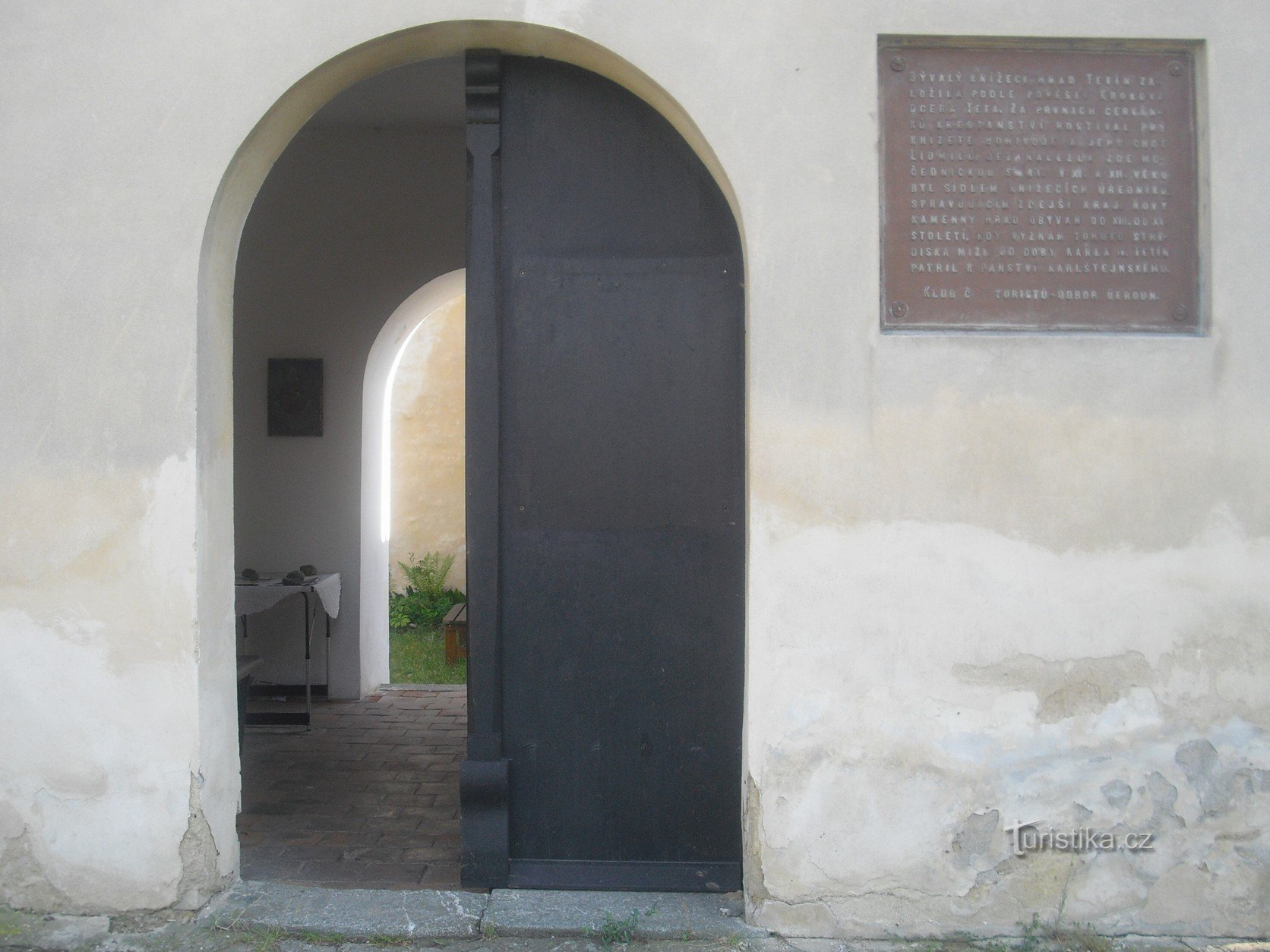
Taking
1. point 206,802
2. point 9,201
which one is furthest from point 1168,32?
point 206,802

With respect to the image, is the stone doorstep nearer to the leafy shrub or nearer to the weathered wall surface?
the weathered wall surface

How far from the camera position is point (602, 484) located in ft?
11.6

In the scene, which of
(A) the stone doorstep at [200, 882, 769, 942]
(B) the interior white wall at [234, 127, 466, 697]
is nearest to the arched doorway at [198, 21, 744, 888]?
(A) the stone doorstep at [200, 882, 769, 942]

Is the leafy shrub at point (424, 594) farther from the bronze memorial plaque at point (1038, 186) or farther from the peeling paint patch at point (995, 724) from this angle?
the bronze memorial plaque at point (1038, 186)

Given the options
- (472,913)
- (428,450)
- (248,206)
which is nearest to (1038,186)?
(248,206)

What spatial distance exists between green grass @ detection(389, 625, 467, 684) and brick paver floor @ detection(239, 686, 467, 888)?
0.84 meters

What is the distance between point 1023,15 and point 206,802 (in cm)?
377

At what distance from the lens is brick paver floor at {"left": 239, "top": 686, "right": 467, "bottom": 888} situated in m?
3.73

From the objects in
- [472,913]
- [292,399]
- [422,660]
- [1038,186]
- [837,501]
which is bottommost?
[422,660]

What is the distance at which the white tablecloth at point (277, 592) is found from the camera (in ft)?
18.7

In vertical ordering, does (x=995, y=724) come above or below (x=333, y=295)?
below

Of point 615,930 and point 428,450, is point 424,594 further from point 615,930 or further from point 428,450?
point 615,930

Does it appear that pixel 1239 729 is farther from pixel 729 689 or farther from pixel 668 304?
pixel 668 304

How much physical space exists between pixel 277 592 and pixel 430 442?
577 cm
